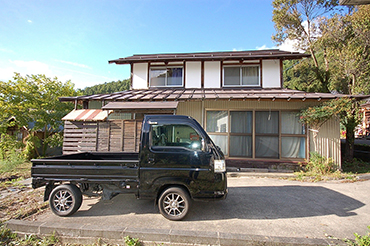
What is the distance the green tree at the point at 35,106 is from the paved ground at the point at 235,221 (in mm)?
8628

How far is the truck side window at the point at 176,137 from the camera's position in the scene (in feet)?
11.5

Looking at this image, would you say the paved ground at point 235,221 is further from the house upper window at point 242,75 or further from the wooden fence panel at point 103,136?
the house upper window at point 242,75

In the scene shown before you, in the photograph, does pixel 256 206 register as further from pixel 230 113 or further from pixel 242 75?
pixel 242 75

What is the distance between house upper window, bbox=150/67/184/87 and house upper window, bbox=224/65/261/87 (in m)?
2.62

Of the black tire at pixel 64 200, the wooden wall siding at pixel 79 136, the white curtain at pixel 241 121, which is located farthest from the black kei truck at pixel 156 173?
the white curtain at pixel 241 121

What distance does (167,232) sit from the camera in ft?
9.31

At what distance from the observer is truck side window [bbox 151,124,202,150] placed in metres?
3.50

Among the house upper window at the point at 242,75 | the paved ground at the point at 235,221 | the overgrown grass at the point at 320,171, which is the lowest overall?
the paved ground at the point at 235,221

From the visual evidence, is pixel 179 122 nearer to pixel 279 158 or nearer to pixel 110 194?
pixel 110 194

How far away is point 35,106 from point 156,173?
11761 millimetres

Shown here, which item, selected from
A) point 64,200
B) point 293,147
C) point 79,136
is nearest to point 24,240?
point 64,200

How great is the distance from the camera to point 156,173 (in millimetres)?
3359

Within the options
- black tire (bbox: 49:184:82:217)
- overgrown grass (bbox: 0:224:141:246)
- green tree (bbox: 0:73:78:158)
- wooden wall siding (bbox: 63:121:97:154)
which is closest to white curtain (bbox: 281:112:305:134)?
overgrown grass (bbox: 0:224:141:246)

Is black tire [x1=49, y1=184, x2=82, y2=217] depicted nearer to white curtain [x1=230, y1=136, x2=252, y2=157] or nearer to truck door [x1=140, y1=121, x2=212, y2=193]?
truck door [x1=140, y1=121, x2=212, y2=193]
